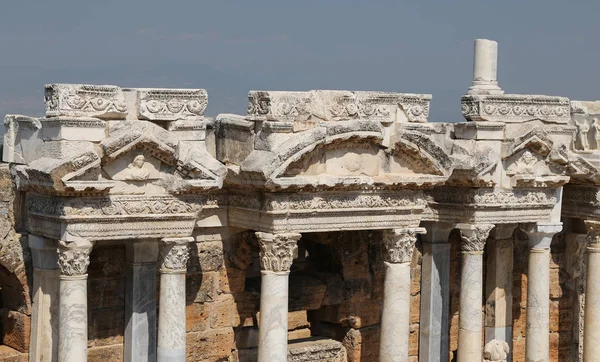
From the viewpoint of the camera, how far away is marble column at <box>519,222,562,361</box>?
74.6 feet

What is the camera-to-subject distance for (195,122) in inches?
759

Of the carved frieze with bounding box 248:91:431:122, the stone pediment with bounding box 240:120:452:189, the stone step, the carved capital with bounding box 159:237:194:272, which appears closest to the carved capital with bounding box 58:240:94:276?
the carved capital with bounding box 159:237:194:272

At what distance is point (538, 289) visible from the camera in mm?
22781

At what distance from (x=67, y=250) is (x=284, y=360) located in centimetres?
378

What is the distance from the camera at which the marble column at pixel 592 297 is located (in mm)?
23797

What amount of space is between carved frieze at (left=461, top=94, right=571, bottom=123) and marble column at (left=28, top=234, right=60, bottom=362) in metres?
7.29

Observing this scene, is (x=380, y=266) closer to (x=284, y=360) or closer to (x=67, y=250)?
(x=284, y=360)

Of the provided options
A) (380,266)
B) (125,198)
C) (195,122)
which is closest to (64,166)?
(125,198)

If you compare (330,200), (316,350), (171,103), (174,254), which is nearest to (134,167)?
(171,103)

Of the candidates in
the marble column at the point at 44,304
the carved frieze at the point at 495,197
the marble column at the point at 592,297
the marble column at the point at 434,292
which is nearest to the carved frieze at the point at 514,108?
the carved frieze at the point at 495,197

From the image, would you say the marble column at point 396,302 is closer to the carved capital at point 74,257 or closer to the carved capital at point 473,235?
the carved capital at point 473,235

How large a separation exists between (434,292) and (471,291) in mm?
1013

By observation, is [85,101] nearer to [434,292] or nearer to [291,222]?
[291,222]

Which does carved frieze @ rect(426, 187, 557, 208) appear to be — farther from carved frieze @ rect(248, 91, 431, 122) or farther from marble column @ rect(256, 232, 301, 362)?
marble column @ rect(256, 232, 301, 362)
